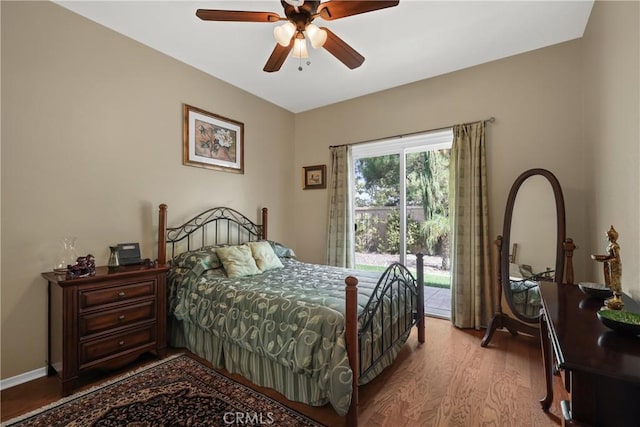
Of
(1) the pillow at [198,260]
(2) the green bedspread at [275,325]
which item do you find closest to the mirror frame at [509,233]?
(2) the green bedspread at [275,325]

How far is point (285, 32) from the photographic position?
75.8 inches

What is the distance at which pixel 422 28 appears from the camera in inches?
97.9

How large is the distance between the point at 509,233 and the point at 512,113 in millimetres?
1286

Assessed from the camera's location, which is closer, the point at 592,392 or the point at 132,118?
the point at 592,392

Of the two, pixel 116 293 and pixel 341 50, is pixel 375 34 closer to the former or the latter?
pixel 341 50

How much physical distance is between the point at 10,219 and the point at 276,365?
2188 millimetres

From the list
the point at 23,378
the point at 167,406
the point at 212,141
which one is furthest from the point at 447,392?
the point at 212,141

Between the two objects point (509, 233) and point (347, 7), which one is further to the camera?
point (509, 233)

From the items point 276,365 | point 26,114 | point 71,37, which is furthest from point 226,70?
point 276,365

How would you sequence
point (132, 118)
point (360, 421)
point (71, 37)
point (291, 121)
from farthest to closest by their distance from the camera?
point (291, 121) < point (132, 118) < point (71, 37) < point (360, 421)

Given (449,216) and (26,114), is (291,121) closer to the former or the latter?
(449,216)

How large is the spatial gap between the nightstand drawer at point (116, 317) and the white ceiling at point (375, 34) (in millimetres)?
2445

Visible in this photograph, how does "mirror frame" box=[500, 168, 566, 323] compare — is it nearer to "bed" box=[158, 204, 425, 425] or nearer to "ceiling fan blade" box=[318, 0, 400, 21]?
"bed" box=[158, 204, 425, 425]

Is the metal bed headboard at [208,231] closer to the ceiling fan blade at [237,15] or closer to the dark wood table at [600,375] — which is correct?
the ceiling fan blade at [237,15]
